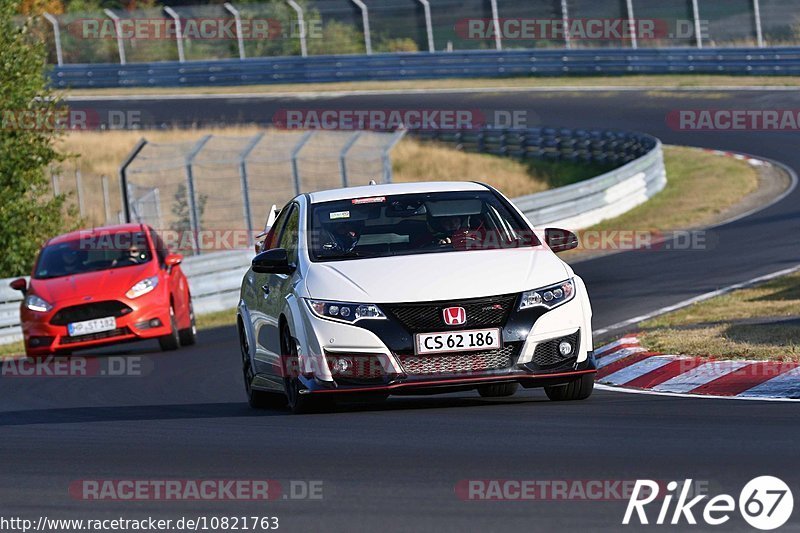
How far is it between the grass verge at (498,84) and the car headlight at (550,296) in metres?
31.5

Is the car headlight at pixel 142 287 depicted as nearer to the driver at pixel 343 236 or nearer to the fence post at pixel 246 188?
A: the driver at pixel 343 236

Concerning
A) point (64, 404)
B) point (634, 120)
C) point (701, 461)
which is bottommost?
point (634, 120)

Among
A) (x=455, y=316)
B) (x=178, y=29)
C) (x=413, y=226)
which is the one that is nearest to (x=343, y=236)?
(x=413, y=226)

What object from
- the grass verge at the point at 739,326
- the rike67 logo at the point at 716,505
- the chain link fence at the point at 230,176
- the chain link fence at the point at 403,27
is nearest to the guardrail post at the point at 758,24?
the chain link fence at the point at 403,27

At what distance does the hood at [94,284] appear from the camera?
1766 cm

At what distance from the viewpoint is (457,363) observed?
29.9 ft

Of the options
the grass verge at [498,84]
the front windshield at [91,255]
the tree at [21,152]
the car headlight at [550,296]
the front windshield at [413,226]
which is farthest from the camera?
the grass verge at [498,84]

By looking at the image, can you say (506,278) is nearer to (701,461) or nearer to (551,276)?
(551,276)

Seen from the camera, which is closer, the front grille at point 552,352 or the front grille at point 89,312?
the front grille at point 552,352

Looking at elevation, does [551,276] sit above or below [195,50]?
above

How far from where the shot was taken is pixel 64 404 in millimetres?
12938

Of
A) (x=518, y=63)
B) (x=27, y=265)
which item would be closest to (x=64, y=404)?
(x=27, y=265)

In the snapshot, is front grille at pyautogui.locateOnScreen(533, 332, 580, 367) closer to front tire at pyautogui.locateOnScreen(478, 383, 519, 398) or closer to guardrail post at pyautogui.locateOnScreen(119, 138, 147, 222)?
front tire at pyautogui.locateOnScreen(478, 383, 519, 398)

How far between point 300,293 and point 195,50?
1859 inches
